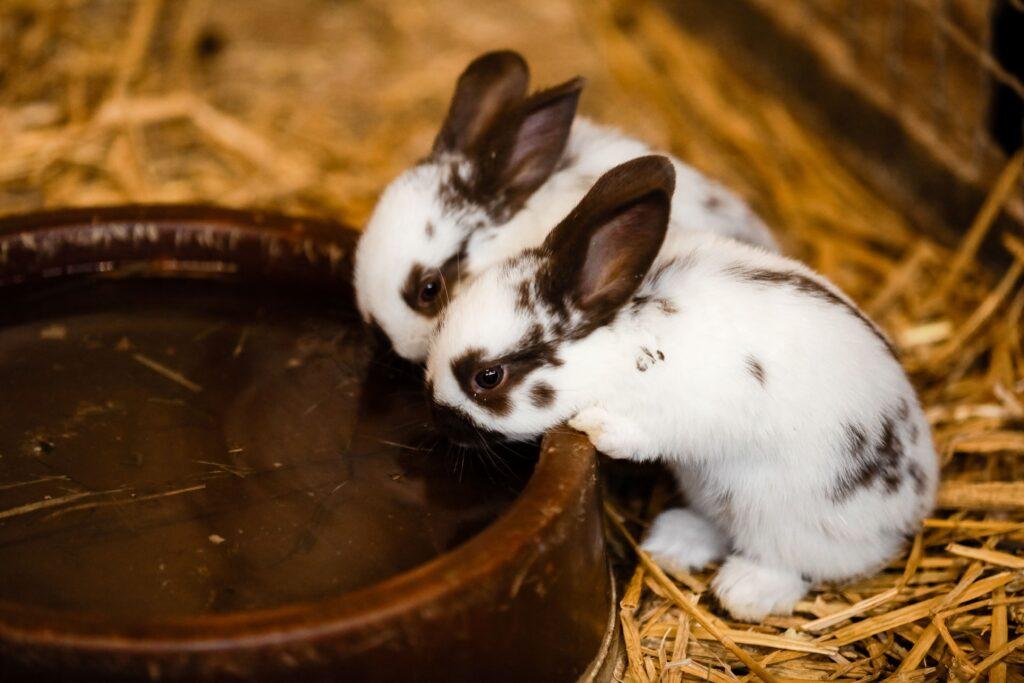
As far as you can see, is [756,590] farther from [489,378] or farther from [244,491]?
[244,491]

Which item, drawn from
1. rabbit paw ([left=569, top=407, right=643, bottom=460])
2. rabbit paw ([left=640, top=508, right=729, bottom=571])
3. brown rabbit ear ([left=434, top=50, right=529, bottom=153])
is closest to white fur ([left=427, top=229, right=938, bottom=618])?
rabbit paw ([left=569, top=407, right=643, bottom=460])

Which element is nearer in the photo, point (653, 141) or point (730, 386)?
point (730, 386)

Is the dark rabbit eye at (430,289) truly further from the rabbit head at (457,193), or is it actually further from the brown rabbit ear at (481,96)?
the brown rabbit ear at (481,96)

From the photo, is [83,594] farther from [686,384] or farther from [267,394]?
[686,384]

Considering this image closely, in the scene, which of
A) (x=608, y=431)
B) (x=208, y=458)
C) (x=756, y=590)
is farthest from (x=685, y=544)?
(x=208, y=458)

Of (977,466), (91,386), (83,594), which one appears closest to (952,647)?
(977,466)

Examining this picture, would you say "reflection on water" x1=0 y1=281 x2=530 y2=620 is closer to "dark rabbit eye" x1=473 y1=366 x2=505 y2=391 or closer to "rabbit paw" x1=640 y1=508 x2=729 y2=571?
"dark rabbit eye" x1=473 y1=366 x2=505 y2=391
